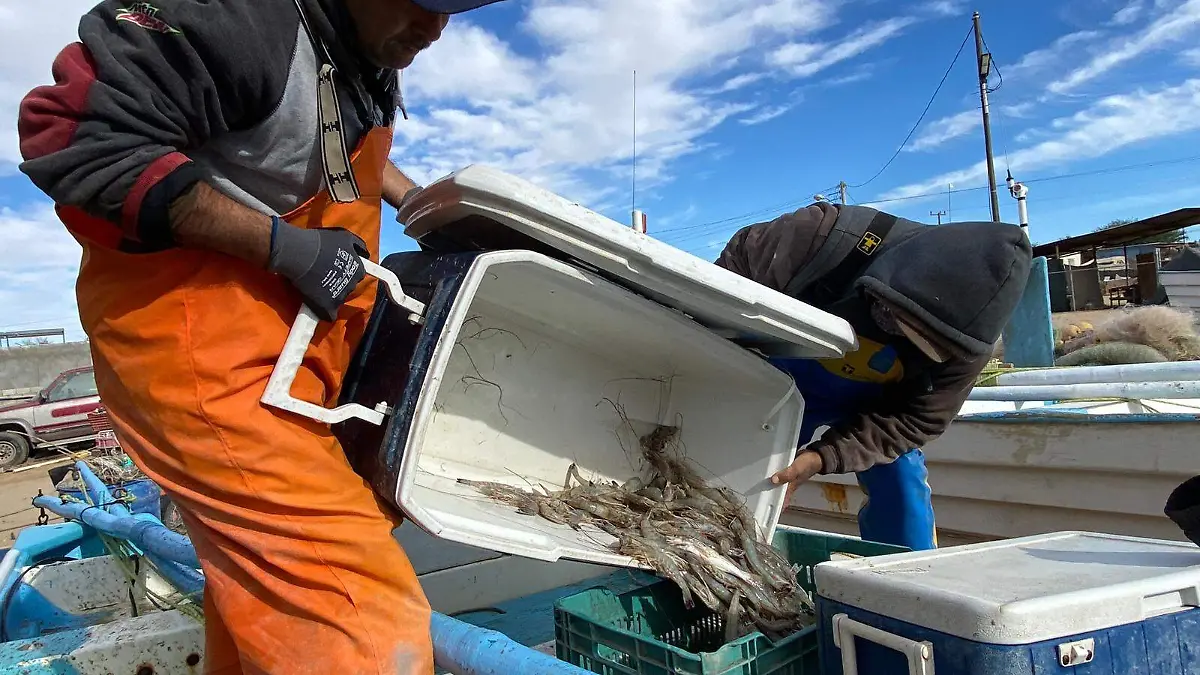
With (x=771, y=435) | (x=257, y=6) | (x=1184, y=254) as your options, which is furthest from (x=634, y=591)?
(x=1184, y=254)

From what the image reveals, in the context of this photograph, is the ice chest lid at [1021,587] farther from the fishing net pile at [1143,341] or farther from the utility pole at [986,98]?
the utility pole at [986,98]

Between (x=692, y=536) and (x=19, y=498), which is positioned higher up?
(x=692, y=536)

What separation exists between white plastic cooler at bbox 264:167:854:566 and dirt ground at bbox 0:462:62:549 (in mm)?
6843

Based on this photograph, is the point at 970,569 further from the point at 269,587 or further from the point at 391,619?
the point at 269,587

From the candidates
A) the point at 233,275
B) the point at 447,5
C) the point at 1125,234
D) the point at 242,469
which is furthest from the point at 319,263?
the point at 1125,234

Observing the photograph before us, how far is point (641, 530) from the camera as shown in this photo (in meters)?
2.04

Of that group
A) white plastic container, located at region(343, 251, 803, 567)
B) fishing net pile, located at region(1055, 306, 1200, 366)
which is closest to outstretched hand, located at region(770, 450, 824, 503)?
white plastic container, located at region(343, 251, 803, 567)

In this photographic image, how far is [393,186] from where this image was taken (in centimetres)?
200

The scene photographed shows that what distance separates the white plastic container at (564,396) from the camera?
5.47 feet

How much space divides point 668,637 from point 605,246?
3.61 feet

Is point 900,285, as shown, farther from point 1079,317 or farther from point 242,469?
point 1079,317

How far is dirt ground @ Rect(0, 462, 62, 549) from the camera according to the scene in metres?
7.99

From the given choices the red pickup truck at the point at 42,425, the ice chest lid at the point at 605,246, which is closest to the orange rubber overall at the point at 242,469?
the ice chest lid at the point at 605,246

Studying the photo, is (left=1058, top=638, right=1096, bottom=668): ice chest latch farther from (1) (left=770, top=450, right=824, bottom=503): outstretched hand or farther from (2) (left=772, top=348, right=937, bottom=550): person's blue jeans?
(2) (left=772, top=348, right=937, bottom=550): person's blue jeans
